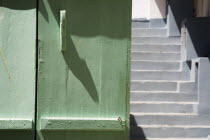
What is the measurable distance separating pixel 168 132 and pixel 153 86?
1.28 metres

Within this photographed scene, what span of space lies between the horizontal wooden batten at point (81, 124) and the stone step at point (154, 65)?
15.9 ft

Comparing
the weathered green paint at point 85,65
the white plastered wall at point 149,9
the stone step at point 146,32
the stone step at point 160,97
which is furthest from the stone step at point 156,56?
the weathered green paint at point 85,65

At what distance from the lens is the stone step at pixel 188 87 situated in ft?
28.0

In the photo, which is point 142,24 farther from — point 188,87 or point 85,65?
point 85,65

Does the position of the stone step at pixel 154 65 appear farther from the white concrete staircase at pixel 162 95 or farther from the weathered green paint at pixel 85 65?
the weathered green paint at pixel 85 65

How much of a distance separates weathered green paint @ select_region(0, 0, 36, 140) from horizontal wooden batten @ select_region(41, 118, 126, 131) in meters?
0.16

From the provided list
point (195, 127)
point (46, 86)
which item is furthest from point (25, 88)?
point (195, 127)

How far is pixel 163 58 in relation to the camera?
31.7 ft

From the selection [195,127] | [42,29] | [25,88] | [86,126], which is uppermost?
[42,29]

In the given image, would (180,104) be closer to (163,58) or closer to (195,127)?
(195,127)

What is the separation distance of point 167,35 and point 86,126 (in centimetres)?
677

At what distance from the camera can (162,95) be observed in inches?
333

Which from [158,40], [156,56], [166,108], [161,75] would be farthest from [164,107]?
[158,40]

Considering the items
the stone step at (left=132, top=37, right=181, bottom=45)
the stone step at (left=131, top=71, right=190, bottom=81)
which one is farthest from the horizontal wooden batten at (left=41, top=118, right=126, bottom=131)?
the stone step at (left=132, top=37, right=181, bottom=45)
